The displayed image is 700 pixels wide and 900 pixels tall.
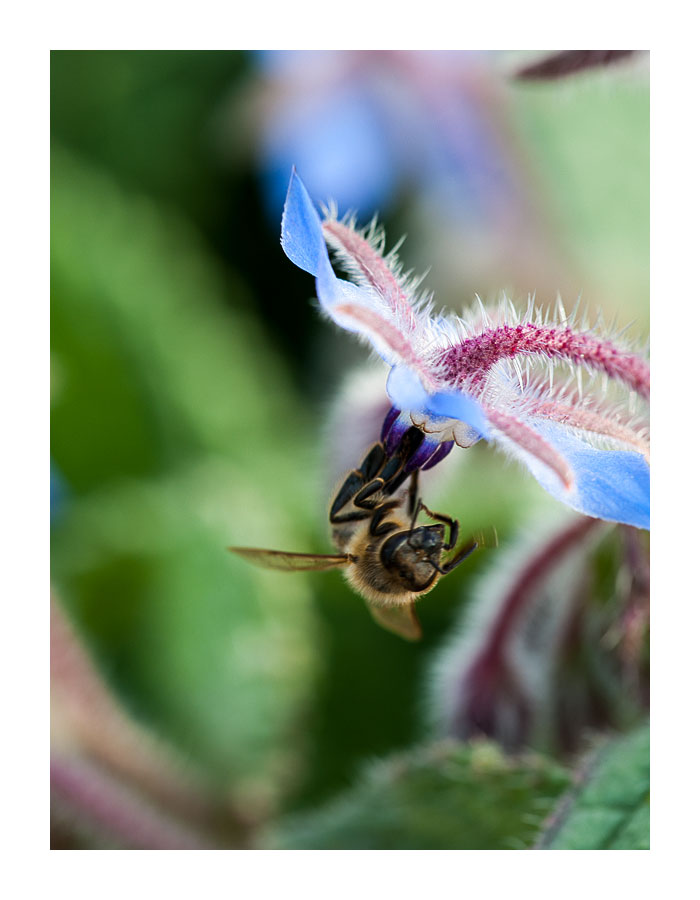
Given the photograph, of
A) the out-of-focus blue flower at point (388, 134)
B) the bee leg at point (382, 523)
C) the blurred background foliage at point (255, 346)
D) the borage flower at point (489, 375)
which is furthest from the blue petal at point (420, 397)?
the out-of-focus blue flower at point (388, 134)

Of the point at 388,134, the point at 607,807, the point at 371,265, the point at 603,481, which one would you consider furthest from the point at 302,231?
the point at 388,134

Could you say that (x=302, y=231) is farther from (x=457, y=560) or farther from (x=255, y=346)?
(x=255, y=346)

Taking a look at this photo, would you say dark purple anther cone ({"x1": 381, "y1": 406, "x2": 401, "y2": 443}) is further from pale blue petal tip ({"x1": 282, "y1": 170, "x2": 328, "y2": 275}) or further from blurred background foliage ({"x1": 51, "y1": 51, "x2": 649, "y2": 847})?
blurred background foliage ({"x1": 51, "y1": 51, "x2": 649, "y2": 847})

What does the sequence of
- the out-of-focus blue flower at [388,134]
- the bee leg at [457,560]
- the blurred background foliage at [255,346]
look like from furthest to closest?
the out-of-focus blue flower at [388,134]
the blurred background foliage at [255,346]
the bee leg at [457,560]

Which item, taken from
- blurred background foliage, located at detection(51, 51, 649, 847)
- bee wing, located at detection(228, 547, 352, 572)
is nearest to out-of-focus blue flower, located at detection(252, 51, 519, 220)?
blurred background foliage, located at detection(51, 51, 649, 847)

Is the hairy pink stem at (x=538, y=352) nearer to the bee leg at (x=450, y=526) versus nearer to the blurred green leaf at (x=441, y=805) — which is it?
the bee leg at (x=450, y=526)
